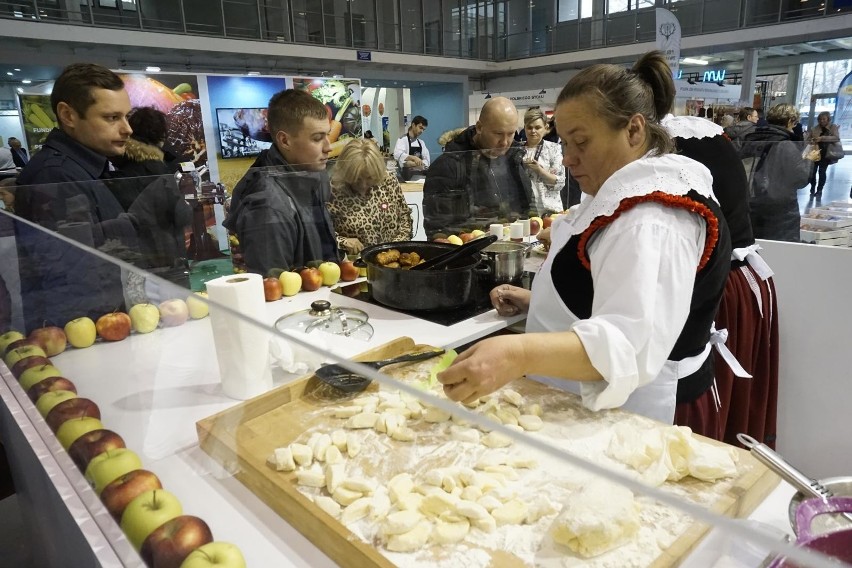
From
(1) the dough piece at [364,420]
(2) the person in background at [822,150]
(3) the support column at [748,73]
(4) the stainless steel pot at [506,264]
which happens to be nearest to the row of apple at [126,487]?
(1) the dough piece at [364,420]

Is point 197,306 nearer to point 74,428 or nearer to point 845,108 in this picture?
point 74,428

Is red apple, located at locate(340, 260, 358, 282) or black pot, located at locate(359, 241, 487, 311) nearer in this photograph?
black pot, located at locate(359, 241, 487, 311)

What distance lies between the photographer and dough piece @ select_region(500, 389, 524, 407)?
1236 millimetres

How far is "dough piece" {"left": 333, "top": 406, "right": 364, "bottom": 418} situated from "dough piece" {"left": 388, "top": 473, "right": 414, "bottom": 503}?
0.21 metres

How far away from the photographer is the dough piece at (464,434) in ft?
2.72

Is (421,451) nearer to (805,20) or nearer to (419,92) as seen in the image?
(805,20)

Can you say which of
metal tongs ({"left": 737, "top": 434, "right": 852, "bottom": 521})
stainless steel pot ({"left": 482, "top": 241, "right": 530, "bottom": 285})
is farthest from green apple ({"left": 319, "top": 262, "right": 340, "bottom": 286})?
metal tongs ({"left": 737, "top": 434, "right": 852, "bottom": 521})

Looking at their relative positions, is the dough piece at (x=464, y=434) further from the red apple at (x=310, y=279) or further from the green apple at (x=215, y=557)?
the red apple at (x=310, y=279)

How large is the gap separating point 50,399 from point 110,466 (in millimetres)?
425

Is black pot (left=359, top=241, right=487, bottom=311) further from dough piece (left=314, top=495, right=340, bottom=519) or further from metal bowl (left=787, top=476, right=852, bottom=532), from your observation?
metal bowl (left=787, top=476, right=852, bottom=532)

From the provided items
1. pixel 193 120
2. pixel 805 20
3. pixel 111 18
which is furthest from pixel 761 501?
pixel 805 20

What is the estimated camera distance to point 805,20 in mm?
10719

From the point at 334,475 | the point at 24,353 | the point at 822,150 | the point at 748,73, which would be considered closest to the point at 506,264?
the point at 334,475

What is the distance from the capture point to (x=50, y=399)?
1.30 m
